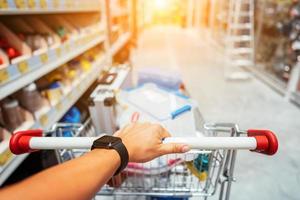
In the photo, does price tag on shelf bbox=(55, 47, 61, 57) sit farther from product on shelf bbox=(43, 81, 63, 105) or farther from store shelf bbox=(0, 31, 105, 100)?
product on shelf bbox=(43, 81, 63, 105)

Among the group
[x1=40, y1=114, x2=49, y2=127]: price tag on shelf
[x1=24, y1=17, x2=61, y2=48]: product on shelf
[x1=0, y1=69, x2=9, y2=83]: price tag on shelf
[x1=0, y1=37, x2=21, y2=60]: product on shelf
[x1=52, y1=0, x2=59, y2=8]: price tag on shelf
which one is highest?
[x1=52, y1=0, x2=59, y2=8]: price tag on shelf

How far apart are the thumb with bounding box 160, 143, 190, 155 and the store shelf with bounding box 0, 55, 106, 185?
74 cm

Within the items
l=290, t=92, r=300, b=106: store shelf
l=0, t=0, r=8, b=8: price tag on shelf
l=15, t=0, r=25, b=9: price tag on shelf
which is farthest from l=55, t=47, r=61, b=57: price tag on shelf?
l=290, t=92, r=300, b=106: store shelf

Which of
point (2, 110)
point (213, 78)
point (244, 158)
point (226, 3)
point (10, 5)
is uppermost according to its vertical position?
point (226, 3)

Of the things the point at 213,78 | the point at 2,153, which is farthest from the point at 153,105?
the point at 213,78

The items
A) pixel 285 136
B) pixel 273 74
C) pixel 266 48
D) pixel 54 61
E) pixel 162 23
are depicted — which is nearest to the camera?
pixel 54 61

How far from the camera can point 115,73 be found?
1.27 metres

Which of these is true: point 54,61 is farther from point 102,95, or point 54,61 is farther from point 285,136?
point 285,136

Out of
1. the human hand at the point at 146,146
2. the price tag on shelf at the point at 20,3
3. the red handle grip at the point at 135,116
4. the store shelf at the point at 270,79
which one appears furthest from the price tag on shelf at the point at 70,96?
the store shelf at the point at 270,79

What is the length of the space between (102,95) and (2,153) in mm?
467

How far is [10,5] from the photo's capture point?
100cm

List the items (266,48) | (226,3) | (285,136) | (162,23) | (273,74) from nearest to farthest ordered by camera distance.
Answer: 1. (285,136)
2. (273,74)
3. (266,48)
4. (226,3)
5. (162,23)

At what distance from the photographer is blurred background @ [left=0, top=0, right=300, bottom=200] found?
1188 mm

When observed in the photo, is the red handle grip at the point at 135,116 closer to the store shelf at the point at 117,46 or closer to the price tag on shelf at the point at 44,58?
the price tag on shelf at the point at 44,58
